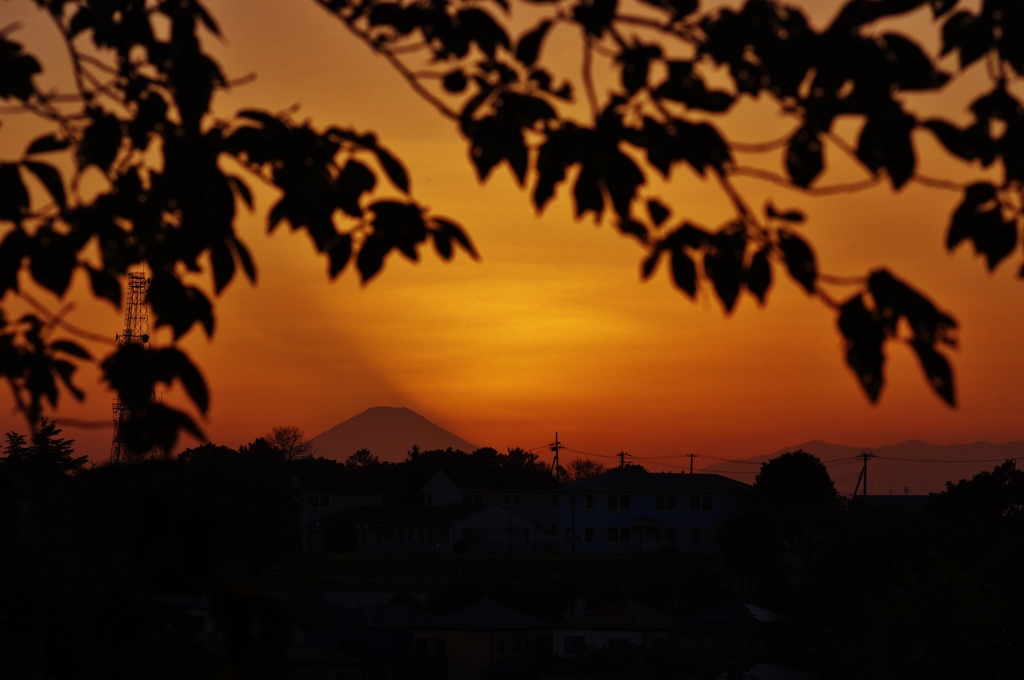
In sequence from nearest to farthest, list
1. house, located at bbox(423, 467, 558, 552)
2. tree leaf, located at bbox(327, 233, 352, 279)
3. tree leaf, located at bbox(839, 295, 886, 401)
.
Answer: tree leaf, located at bbox(839, 295, 886, 401) < tree leaf, located at bbox(327, 233, 352, 279) < house, located at bbox(423, 467, 558, 552)

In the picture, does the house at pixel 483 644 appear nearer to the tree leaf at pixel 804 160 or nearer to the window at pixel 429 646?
the window at pixel 429 646

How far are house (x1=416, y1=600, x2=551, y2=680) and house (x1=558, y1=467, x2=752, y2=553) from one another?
3876cm

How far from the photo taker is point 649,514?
379 feet

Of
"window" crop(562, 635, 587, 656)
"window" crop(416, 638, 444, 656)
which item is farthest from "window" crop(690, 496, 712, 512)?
"window" crop(416, 638, 444, 656)

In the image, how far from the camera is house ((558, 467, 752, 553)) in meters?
114

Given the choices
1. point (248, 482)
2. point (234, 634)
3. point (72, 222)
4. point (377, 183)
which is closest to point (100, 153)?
point (72, 222)

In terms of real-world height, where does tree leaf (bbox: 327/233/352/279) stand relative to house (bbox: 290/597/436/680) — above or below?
above

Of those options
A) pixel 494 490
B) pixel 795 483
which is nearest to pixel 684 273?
pixel 795 483

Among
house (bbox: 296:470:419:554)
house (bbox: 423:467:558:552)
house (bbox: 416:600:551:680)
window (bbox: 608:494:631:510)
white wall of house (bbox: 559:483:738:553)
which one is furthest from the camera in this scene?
house (bbox: 296:470:419:554)

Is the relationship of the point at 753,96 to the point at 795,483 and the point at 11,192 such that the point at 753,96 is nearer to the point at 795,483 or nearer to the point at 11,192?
the point at 11,192

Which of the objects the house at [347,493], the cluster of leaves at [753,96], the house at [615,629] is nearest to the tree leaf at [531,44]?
the cluster of leaves at [753,96]

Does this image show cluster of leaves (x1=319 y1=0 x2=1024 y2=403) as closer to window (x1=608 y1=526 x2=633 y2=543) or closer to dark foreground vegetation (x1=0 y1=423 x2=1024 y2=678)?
dark foreground vegetation (x1=0 y1=423 x2=1024 y2=678)

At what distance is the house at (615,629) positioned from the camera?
228ft

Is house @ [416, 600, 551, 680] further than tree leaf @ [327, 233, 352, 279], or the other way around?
house @ [416, 600, 551, 680]
